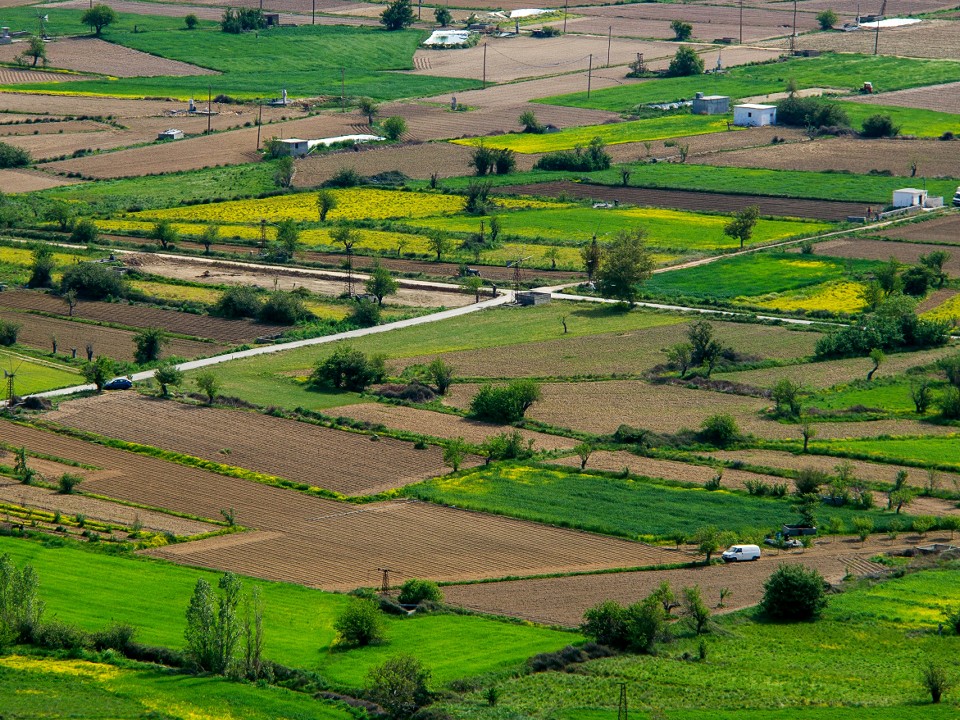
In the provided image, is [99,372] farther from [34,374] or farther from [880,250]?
[880,250]

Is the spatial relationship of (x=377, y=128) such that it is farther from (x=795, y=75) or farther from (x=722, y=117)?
(x=795, y=75)

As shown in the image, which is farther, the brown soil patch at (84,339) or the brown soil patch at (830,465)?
the brown soil patch at (84,339)

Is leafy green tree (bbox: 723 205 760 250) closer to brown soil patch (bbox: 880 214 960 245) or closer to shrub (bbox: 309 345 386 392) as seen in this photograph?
brown soil patch (bbox: 880 214 960 245)

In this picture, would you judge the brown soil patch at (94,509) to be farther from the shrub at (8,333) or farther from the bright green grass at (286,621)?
the shrub at (8,333)

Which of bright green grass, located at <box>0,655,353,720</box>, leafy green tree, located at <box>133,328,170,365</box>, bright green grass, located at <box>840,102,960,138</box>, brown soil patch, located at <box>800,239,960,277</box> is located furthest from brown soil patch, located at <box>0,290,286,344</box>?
bright green grass, located at <box>840,102,960,138</box>

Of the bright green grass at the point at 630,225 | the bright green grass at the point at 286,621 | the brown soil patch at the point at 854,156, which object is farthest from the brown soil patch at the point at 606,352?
the brown soil patch at the point at 854,156

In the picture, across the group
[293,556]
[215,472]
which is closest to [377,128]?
[215,472]
